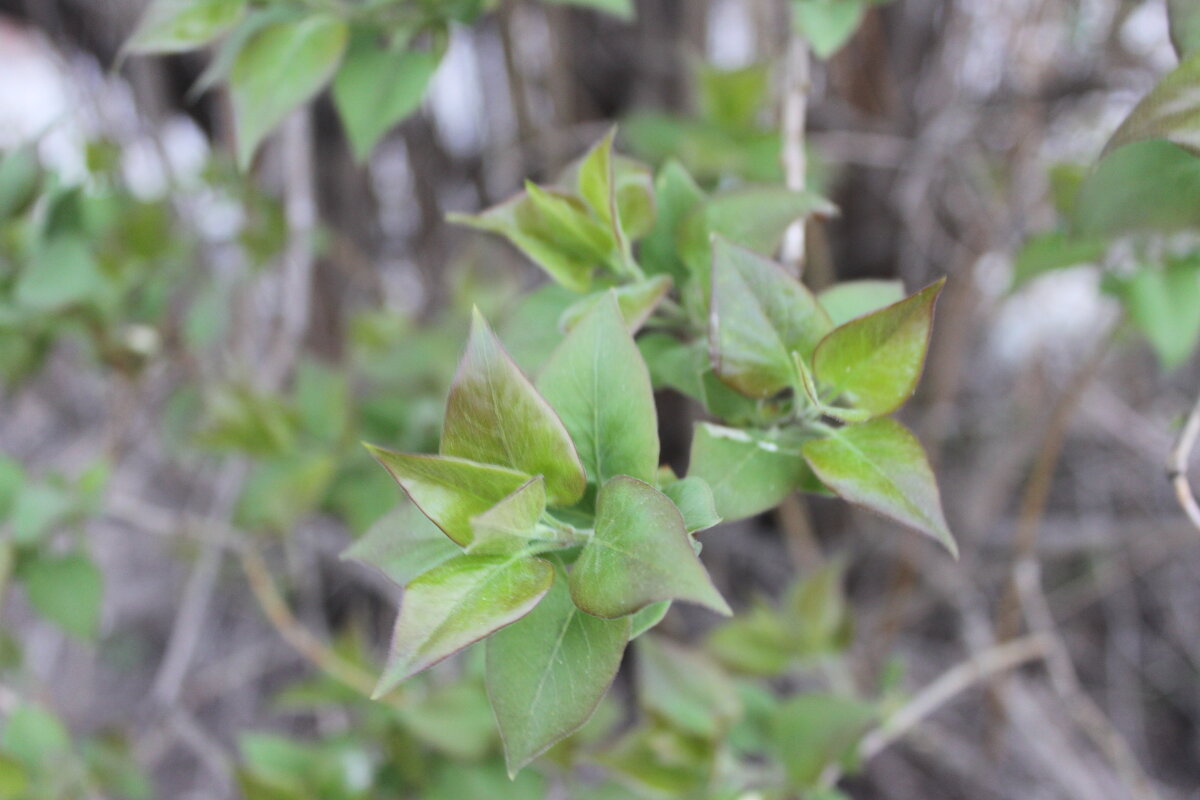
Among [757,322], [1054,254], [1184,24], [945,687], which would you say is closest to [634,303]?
[757,322]

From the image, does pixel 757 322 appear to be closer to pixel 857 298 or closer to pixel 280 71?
pixel 857 298

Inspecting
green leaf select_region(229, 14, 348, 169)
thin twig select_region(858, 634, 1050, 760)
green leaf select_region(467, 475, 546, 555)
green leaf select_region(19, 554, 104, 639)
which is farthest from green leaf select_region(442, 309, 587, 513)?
green leaf select_region(19, 554, 104, 639)

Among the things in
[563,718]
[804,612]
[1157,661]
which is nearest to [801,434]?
[563,718]

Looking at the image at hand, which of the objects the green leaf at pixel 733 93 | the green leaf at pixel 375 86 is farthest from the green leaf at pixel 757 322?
the green leaf at pixel 733 93

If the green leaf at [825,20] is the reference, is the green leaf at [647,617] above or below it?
below

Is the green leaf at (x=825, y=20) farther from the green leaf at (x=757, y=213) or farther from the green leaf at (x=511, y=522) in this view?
the green leaf at (x=511, y=522)
